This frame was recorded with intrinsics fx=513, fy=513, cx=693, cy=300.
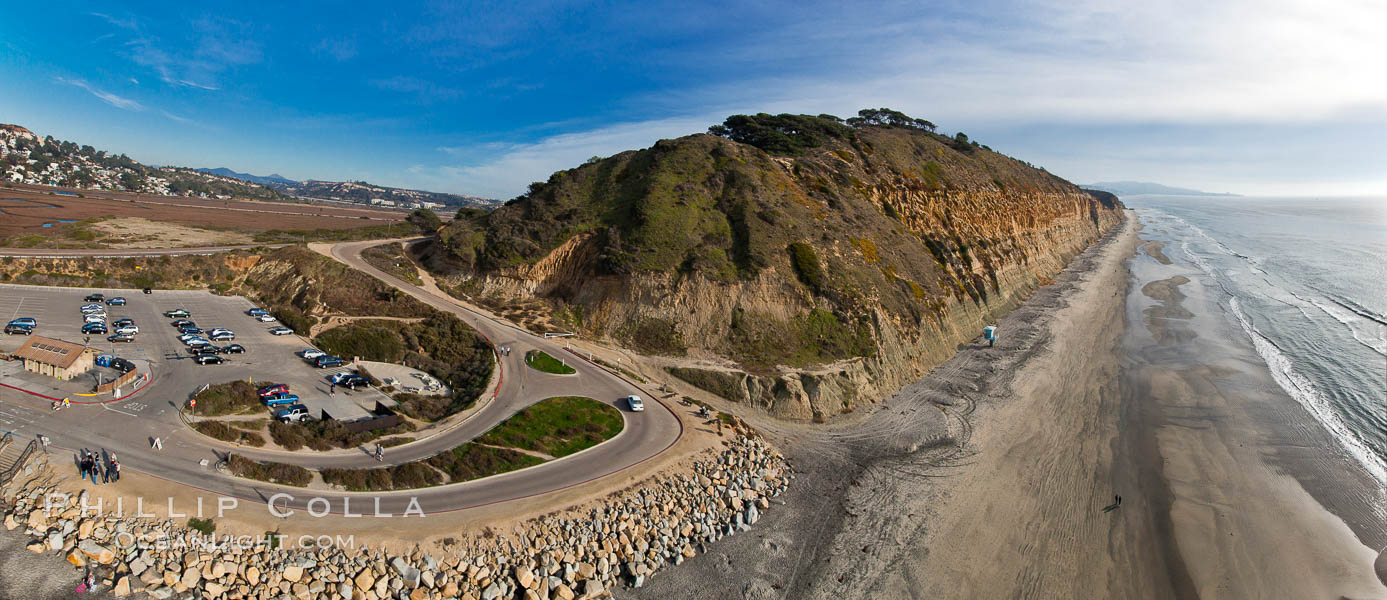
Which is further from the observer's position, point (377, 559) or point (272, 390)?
point (272, 390)

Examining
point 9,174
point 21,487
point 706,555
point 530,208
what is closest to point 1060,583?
point 706,555

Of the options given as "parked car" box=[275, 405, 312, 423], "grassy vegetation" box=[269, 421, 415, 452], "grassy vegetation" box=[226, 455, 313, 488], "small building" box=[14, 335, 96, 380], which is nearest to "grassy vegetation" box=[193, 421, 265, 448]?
"grassy vegetation" box=[269, 421, 415, 452]

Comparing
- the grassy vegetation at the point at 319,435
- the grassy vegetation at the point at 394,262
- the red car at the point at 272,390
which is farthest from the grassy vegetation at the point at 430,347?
the grassy vegetation at the point at 394,262

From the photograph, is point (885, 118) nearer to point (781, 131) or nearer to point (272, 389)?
point (781, 131)

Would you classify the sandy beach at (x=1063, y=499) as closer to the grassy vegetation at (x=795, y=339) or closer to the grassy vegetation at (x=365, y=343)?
the grassy vegetation at (x=795, y=339)

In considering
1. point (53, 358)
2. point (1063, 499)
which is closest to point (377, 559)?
point (53, 358)

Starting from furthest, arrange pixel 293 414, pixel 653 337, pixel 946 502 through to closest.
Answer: pixel 653 337
pixel 293 414
pixel 946 502
